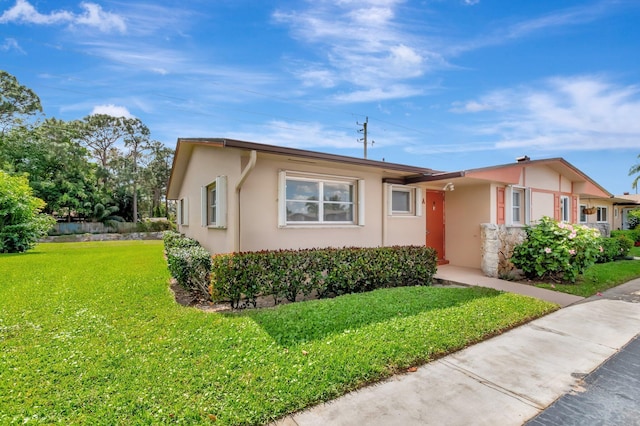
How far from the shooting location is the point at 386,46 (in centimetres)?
1076

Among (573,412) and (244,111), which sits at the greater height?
(244,111)

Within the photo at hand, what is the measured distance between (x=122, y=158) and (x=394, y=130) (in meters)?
28.7

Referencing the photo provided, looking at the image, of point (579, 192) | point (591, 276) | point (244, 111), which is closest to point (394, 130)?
point (244, 111)

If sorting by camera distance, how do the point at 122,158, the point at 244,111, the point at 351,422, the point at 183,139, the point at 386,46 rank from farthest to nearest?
the point at 122,158, the point at 244,111, the point at 386,46, the point at 183,139, the point at 351,422

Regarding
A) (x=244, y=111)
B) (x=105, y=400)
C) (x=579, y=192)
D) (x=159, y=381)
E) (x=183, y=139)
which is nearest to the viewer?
(x=105, y=400)

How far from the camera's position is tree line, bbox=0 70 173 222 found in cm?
2627

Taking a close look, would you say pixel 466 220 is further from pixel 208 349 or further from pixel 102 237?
pixel 102 237

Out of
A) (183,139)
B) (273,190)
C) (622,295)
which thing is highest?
(183,139)

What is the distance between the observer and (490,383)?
10.5 feet

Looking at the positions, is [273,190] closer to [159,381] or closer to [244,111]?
[159,381]

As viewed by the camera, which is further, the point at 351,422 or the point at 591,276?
the point at 591,276

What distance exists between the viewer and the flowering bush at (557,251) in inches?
307

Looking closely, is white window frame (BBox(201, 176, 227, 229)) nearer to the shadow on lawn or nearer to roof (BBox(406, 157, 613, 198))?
the shadow on lawn

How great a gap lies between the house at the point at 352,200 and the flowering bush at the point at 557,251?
703 mm
